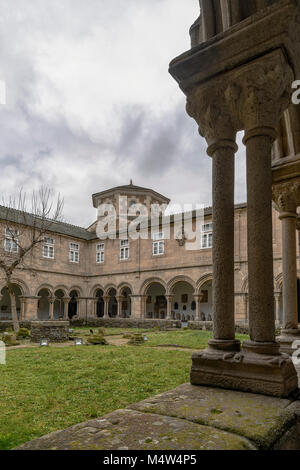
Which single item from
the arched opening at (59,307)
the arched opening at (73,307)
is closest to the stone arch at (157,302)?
the arched opening at (73,307)

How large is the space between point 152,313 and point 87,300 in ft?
19.9

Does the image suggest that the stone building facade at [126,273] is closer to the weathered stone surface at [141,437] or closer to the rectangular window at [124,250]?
the rectangular window at [124,250]

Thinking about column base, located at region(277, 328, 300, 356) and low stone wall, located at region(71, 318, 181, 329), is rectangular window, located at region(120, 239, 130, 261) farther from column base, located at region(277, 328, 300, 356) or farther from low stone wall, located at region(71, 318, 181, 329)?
column base, located at region(277, 328, 300, 356)

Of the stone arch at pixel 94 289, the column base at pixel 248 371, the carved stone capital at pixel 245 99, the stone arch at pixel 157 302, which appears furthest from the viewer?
the stone arch at pixel 157 302

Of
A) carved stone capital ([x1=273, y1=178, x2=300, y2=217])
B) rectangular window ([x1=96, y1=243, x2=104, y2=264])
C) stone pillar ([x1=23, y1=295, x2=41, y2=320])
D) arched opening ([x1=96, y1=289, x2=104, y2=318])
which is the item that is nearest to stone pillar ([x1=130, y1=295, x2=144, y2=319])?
rectangular window ([x1=96, y1=243, x2=104, y2=264])

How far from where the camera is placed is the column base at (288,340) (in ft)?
16.8

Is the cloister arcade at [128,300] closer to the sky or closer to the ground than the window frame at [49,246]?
closer to the ground

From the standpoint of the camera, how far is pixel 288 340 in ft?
17.6

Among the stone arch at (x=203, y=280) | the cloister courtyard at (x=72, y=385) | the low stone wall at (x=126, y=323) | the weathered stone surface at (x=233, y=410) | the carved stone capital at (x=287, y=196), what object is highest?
the carved stone capital at (x=287, y=196)

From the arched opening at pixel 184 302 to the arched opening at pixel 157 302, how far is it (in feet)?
4.41

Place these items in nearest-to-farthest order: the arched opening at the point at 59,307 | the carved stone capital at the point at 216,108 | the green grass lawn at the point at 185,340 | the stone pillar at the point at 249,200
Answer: the stone pillar at the point at 249,200 < the carved stone capital at the point at 216,108 < the green grass lawn at the point at 185,340 < the arched opening at the point at 59,307

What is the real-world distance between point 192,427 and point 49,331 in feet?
43.9

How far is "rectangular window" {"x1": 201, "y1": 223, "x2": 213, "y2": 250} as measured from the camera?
76.1 ft
